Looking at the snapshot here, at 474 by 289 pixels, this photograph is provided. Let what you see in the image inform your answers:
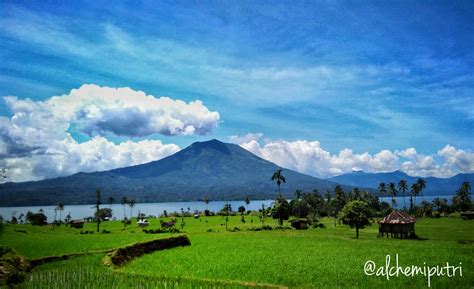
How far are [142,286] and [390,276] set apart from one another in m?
15.2

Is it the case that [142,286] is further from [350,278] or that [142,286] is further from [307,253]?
[307,253]

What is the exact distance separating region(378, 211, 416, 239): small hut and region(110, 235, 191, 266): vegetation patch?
40.4 m

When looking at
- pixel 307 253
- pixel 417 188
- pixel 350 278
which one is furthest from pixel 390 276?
pixel 417 188

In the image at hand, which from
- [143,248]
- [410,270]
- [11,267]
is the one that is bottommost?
[410,270]

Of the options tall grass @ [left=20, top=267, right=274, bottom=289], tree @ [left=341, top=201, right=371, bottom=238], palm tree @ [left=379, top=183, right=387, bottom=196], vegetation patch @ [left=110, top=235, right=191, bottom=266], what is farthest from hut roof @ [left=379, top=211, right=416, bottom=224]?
palm tree @ [left=379, top=183, right=387, bottom=196]

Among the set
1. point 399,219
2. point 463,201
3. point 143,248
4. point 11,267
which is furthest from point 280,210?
point 463,201

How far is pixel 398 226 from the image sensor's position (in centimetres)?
6444

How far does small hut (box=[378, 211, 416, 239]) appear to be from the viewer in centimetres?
6379

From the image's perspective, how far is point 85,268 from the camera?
24.2 meters

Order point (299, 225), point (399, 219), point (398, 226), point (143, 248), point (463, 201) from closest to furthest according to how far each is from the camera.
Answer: point (143, 248)
point (398, 226)
point (399, 219)
point (299, 225)
point (463, 201)

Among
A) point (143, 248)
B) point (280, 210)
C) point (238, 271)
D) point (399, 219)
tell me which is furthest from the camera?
point (280, 210)

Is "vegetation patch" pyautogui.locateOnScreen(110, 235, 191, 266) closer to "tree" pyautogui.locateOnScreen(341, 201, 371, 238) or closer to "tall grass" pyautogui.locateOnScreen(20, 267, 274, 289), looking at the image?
"tall grass" pyautogui.locateOnScreen(20, 267, 274, 289)

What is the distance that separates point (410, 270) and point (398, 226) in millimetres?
42796

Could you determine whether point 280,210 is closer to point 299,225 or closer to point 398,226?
point 299,225
